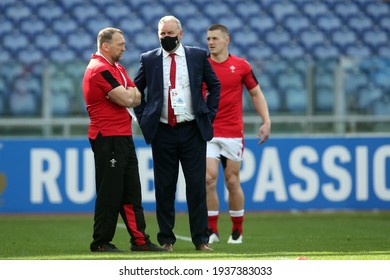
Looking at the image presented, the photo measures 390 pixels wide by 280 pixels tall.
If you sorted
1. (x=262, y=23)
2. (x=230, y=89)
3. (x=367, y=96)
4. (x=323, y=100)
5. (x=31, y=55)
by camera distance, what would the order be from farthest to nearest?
(x=262, y=23)
(x=31, y=55)
(x=367, y=96)
(x=323, y=100)
(x=230, y=89)

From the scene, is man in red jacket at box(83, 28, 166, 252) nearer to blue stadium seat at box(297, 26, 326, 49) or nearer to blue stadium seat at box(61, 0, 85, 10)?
blue stadium seat at box(297, 26, 326, 49)

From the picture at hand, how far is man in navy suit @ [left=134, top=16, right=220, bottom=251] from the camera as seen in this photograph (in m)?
9.20

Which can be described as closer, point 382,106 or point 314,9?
point 382,106

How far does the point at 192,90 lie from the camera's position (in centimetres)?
920

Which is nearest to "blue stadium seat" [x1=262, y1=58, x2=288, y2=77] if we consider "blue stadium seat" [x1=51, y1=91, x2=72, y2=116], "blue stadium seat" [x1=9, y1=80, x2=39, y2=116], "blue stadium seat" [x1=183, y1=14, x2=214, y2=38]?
"blue stadium seat" [x1=51, y1=91, x2=72, y2=116]

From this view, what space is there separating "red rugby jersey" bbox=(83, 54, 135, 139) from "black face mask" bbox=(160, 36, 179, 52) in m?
0.51

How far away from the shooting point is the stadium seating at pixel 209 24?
60.1 ft

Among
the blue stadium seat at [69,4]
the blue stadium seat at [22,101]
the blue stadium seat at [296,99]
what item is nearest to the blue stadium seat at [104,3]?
the blue stadium seat at [69,4]

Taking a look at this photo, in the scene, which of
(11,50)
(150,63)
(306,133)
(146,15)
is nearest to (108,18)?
(146,15)

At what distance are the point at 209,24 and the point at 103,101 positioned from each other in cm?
988

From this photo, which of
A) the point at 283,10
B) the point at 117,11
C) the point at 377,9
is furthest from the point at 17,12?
the point at 377,9

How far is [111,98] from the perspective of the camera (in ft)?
29.6

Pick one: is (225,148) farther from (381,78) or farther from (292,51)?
(292,51)

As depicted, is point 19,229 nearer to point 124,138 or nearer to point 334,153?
point 124,138
